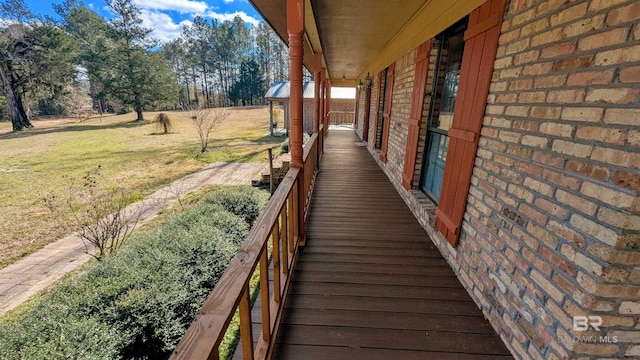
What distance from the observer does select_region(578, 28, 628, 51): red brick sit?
3.39 feet

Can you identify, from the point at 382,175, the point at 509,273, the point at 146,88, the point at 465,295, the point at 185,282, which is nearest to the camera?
the point at 509,273

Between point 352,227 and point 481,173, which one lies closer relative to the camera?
point 481,173

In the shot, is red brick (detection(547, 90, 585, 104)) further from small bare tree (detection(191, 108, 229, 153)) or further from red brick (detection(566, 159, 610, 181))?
small bare tree (detection(191, 108, 229, 153))

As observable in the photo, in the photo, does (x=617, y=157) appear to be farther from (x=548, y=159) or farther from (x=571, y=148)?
(x=548, y=159)

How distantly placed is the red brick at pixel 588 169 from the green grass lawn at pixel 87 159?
24.6 feet

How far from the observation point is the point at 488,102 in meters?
1.91

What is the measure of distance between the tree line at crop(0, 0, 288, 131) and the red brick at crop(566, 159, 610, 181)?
19.2 metres

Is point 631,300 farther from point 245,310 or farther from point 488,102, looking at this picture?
point 245,310

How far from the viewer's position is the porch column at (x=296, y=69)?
7.40 ft

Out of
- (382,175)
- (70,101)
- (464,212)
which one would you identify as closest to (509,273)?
(464,212)

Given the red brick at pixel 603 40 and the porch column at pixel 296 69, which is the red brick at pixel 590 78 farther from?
the porch column at pixel 296 69

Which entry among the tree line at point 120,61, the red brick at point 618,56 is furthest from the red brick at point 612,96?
the tree line at point 120,61

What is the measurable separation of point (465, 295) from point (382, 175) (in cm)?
342

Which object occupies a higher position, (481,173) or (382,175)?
(481,173)
